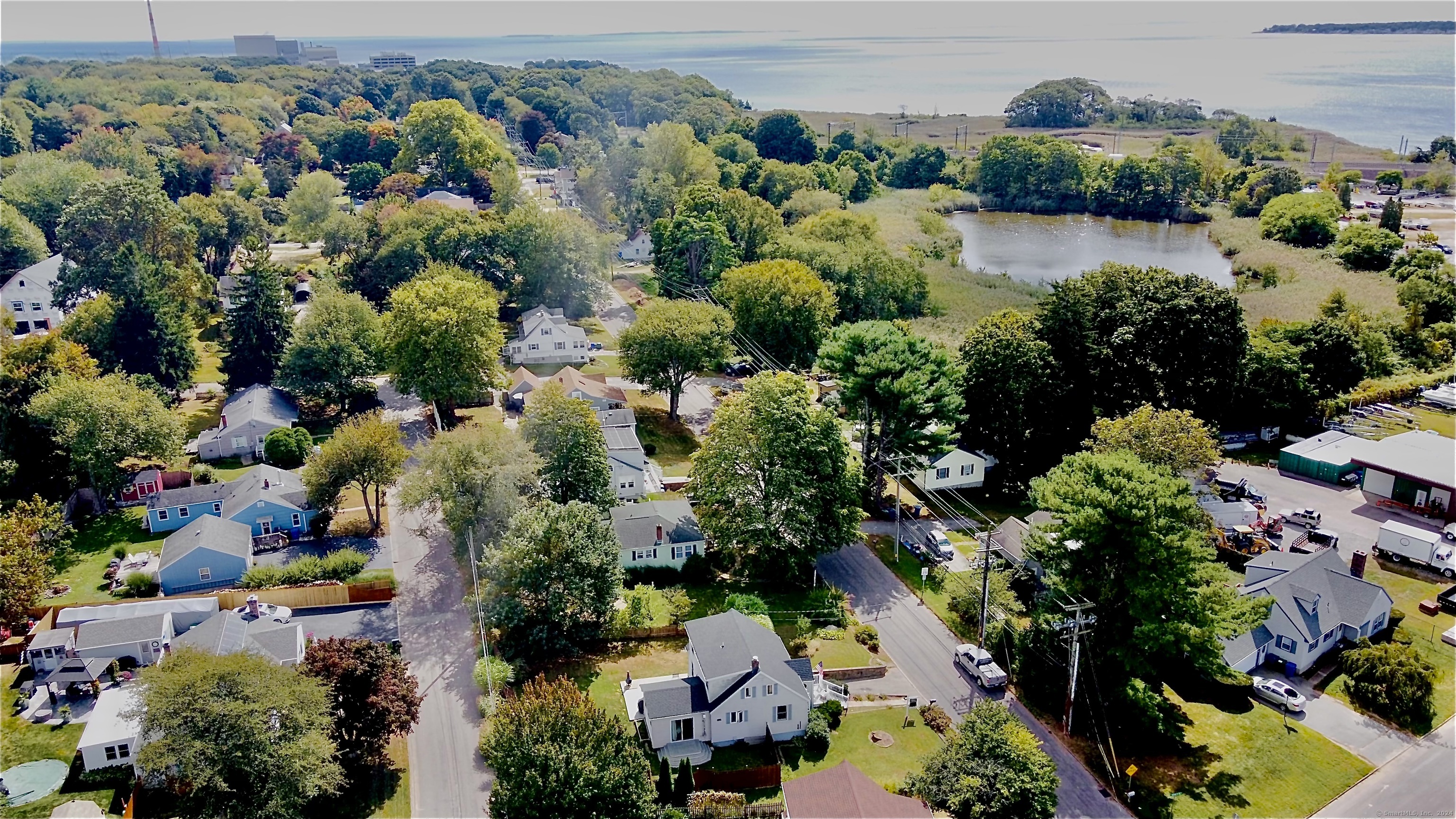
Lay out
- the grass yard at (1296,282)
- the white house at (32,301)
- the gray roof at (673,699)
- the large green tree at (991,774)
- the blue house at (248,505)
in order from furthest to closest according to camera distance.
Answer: the grass yard at (1296,282) → the white house at (32,301) → the blue house at (248,505) → the gray roof at (673,699) → the large green tree at (991,774)

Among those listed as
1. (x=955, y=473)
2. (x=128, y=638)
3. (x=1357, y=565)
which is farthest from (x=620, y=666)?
(x=1357, y=565)

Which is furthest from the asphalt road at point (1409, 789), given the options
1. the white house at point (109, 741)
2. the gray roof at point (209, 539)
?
the gray roof at point (209, 539)

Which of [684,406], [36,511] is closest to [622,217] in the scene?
[684,406]

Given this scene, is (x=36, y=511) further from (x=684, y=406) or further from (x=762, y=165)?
(x=762, y=165)

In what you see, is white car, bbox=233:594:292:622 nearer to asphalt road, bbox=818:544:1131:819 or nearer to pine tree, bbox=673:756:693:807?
pine tree, bbox=673:756:693:807

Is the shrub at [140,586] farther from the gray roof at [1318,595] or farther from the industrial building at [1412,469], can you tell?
the industrial building at [1412,469]
